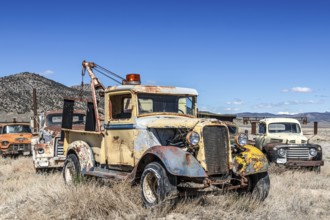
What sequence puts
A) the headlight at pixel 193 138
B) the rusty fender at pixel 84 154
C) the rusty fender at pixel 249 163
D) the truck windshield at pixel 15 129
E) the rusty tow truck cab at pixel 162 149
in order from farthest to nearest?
the truck windshield at pixel 15 129, the rusty fender at pixel 84 154, the rusty fender at pixel 249 163, the headlight at pixel 193 138, the rusty tow truck cab at pixel 162 149

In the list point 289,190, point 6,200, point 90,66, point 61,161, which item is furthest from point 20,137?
point 289,190

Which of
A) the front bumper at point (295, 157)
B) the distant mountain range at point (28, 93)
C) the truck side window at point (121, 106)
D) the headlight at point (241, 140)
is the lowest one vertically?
the front bumper at point (295, 157)

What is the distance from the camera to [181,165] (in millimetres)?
7242

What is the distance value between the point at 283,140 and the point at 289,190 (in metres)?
5.02

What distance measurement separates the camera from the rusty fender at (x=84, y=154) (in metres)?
9.68

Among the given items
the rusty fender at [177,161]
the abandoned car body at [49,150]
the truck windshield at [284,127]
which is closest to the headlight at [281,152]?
the truck windshield at [284,127]

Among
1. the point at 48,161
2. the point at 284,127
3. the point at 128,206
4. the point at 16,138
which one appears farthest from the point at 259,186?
the point at 16,138

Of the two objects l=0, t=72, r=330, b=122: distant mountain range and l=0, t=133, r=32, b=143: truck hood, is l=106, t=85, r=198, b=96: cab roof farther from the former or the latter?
l=0, t=72, r=330, b=122: distant mountain range

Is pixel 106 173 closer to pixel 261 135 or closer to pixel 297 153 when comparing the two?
pixel 297 153

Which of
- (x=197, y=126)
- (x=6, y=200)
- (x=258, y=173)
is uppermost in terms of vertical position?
(x=197, y=126)

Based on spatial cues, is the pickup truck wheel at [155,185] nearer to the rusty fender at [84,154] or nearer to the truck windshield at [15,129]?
the rusty fender at [84,154]

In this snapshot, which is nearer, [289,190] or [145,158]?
[145,158]

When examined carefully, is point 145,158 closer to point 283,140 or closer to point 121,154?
point 121,154

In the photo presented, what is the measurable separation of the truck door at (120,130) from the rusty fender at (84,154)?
0.60m
